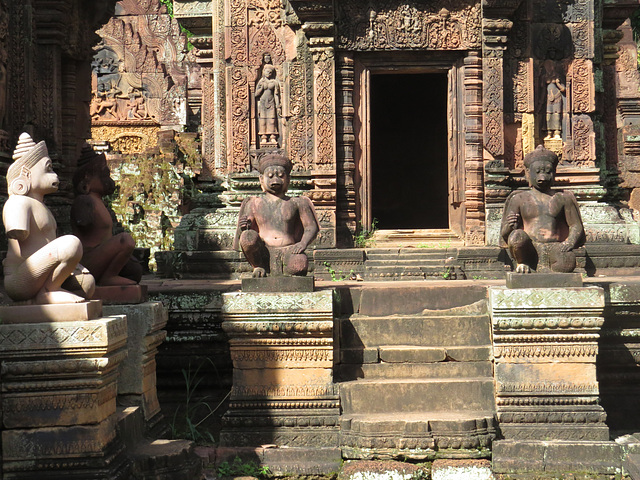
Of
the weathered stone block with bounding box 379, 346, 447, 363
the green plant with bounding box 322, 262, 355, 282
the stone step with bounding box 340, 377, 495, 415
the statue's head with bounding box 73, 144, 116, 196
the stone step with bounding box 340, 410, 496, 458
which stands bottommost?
the stone step with bounding box 340, 410, 496, 458

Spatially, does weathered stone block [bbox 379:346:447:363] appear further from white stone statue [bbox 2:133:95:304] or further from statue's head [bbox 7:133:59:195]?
statue's head [bbox 7:133:59:195]

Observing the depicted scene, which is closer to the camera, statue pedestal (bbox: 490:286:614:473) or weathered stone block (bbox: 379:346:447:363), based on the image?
statue pedestal (bbox: 490:286:614:473)

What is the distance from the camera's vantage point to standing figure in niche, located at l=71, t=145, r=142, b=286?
622 centimetres

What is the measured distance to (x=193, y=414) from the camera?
691cm

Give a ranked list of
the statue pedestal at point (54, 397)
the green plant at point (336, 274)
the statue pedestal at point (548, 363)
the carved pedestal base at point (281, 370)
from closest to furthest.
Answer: the statue pedestal at point (54, 397), the statue pedestal at point (548, 363), the carved pedestal base at point (281, 370), the green plant at point (336, 274)

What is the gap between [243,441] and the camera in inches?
245

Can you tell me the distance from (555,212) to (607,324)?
109cm

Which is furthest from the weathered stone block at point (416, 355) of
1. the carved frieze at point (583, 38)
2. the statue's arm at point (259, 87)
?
the carved frieze at point (583, 38)

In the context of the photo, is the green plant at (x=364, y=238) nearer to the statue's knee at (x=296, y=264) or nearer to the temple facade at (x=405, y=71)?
the temple facade at (x=405, y=71)

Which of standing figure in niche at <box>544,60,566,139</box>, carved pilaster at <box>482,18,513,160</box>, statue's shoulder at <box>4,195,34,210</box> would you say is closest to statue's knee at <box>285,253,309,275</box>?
statue's shoulder at <box>4,195,34,210</box>

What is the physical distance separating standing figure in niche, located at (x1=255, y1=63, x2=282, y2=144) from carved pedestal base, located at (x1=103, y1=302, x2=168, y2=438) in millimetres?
4368

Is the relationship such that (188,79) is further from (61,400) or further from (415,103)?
(61,400)

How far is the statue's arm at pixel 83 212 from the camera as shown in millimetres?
6219

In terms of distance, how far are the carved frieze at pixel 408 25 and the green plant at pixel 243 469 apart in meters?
5.63
